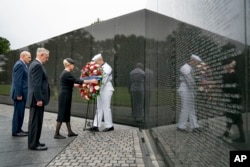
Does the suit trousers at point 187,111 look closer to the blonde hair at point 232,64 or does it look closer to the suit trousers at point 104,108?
the blonde hair at point 232,64

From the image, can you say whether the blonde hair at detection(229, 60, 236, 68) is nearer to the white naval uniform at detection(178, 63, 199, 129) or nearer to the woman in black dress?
the white naval uniform at detection(178, 63, 199, 129)

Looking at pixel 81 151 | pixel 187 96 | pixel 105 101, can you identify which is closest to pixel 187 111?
pixel 187 96

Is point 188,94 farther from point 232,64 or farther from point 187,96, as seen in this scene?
point 232,64

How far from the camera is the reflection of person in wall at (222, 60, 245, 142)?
1811mm

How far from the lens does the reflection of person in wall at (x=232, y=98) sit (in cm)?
181

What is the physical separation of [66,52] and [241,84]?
40.3ft

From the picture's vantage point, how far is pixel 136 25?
9.74m

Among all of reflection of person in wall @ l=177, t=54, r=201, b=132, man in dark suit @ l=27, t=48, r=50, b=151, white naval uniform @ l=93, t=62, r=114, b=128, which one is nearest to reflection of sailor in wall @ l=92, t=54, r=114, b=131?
white naval uniform @ l=93, t=62, r=114, b=128

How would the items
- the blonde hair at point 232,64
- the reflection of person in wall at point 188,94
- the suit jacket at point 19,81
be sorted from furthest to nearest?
the suit jacket at point 19,81
the reflection of person in wall at point 188,94
the blonde hair at point 232,64

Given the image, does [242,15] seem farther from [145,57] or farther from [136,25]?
[136,25]

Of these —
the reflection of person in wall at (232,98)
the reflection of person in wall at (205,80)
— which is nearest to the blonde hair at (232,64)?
the reflection of person in wall at (232,98)

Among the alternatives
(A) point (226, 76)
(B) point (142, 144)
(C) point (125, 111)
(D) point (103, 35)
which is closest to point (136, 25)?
(D) point (103, 35)

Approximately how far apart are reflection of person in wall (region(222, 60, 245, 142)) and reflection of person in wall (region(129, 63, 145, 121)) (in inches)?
281

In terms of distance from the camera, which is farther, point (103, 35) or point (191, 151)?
point (103, 35)
